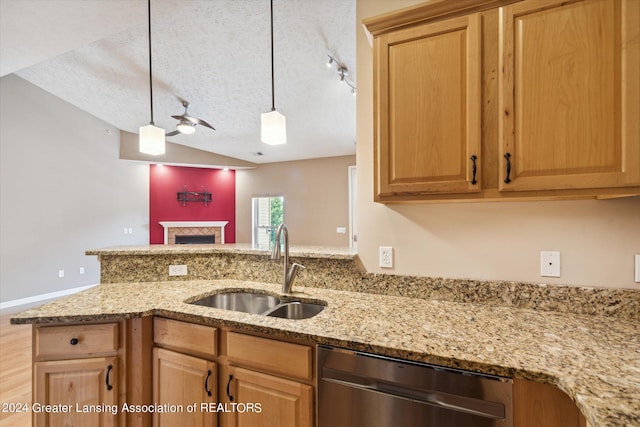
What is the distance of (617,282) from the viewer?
1.24 metres

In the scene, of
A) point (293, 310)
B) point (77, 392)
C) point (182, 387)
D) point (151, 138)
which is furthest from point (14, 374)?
point (293, 310)

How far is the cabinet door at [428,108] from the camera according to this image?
119 cm

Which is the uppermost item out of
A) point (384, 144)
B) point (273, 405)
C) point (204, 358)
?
point (384, 144)

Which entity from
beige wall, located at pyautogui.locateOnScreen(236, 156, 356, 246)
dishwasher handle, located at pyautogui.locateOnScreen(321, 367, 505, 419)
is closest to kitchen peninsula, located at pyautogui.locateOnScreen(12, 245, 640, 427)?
dishwasher handle, located at pyautogui.locateOnScreen(321, 367, 505, 419)

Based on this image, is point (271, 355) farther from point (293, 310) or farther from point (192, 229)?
point (192, 229)

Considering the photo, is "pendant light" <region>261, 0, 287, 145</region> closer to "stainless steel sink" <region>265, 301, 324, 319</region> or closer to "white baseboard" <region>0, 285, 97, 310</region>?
"stainless steel sink" <region>265, 301, 324, 319</region>

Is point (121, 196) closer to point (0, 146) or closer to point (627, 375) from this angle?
point (0, 146)

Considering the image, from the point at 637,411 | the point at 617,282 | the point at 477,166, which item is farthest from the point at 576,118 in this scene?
the point at 637,411

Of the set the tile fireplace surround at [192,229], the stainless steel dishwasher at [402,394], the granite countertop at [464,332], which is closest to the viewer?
the granite countertop at [464,332]

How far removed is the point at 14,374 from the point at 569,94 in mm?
4299

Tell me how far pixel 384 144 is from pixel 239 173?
6.98m

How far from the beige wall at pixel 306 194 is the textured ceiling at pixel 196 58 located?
1.20 m

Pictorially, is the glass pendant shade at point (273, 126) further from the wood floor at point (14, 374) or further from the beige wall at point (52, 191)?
the beige wall at point (52, 191)

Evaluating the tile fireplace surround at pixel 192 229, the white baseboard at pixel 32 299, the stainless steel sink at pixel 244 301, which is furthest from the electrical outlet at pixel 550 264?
the tile fireplace surround at pixel 192 229
